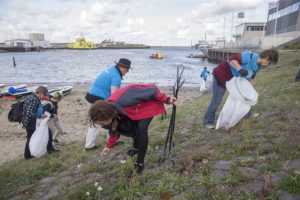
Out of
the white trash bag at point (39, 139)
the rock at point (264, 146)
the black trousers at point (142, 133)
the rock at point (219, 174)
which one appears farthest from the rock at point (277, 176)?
the white trash bag at point (39, 139)

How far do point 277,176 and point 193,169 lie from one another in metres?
1.11

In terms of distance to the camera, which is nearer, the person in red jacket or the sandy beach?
the person in red jacket

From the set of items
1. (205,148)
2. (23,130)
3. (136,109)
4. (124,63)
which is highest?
(124,63)

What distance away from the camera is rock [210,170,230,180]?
11.0 feet

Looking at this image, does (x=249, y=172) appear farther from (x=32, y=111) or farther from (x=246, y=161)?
(x=32, y=111)

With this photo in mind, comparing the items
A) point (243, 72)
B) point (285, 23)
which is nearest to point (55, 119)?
point (243, 72)

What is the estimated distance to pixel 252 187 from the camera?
9.98 feet

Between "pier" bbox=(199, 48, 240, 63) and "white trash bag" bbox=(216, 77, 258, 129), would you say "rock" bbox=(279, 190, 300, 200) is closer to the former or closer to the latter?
"white trash bag" bbox=(216, 77, 258, 129)

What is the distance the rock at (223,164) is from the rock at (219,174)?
12 centimetres

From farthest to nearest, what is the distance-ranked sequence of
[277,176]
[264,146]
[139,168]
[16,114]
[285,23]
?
[285,23]
[16,114]
[264,146]
[139,168]
[277,176]

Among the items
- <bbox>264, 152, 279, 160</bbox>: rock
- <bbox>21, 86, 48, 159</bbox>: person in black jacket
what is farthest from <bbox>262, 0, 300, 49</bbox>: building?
Answer: <bbox>21, 86, 48, 159</bbox>: person in black jacket

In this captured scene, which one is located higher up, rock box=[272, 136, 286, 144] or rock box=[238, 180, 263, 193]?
rock box=[272, 136, 286, 144]

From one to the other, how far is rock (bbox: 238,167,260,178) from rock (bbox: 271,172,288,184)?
0.18 meters

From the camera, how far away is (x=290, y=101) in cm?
670
